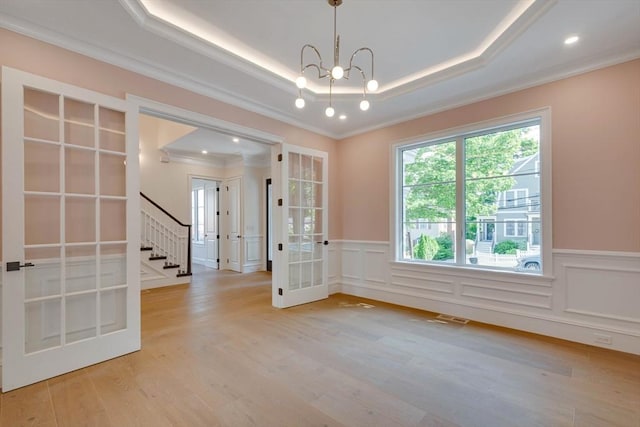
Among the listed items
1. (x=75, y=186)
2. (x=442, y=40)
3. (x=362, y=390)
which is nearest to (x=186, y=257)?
(x=75, y=186)

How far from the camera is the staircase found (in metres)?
5.72

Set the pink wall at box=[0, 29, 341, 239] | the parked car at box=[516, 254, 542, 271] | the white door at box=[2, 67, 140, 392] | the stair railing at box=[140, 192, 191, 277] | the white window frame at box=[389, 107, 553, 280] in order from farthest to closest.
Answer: the stair railing at box=[140, 192, 191, 277], the parked car at box=[516, 254, 542, 271], the white window frame at box=[389, 107, 553, 280], the pink wall at box=[0, 29, 341, 239], the white door at box=[2, 67, 140, 392]

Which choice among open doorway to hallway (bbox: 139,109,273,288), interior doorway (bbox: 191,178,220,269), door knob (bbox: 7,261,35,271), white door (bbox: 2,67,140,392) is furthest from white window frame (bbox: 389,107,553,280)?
interior doorway (bbox: 191,178,220,269)

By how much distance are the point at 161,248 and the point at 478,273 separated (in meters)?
5.98

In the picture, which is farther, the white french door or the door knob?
the white french door

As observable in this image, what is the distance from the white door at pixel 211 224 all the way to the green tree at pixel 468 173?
563 centimetres

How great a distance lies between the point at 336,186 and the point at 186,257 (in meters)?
3.74

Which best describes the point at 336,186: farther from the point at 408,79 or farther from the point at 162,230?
the point at 162,230

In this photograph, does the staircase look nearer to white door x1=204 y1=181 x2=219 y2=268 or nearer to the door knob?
white door x1=204 y1=181 x2=219 y2=268

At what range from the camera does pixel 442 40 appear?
2842 millimetres

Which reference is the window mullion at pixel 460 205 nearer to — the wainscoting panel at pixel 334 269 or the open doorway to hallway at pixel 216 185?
the wainscoting panel at pixel 334 269

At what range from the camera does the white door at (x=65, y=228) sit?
7.22 feet

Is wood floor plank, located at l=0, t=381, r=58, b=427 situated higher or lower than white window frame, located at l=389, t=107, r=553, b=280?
lower

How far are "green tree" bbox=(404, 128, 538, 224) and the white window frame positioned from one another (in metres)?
0.12
